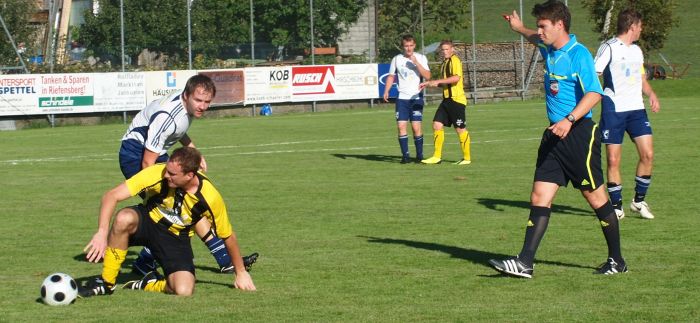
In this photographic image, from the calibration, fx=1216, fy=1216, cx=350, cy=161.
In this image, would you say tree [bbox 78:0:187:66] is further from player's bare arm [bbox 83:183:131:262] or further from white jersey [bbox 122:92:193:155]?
player's bare arm [bbox 83:183:131:262]

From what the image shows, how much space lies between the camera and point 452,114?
69.0 ft

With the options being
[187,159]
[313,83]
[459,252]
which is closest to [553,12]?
[459,252]

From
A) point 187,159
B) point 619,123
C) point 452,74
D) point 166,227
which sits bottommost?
point 166,227

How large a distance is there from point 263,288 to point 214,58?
3113cm

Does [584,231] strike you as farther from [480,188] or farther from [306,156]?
[306,156]

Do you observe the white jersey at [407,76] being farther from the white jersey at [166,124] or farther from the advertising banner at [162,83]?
the advertising banner at [162,83]

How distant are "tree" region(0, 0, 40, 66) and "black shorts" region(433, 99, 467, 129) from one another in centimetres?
1935

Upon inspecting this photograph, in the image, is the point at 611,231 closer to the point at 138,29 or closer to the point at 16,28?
the point at 138,29

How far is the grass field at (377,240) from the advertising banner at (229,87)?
14.1 metres

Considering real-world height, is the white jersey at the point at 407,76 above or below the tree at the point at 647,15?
below

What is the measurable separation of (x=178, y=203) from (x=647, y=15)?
51.4 metres

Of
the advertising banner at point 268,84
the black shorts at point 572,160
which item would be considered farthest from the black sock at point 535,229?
the advertising banner at point 268,84

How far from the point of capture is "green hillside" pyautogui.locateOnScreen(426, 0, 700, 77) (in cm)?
7731

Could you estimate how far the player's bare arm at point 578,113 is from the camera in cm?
916
